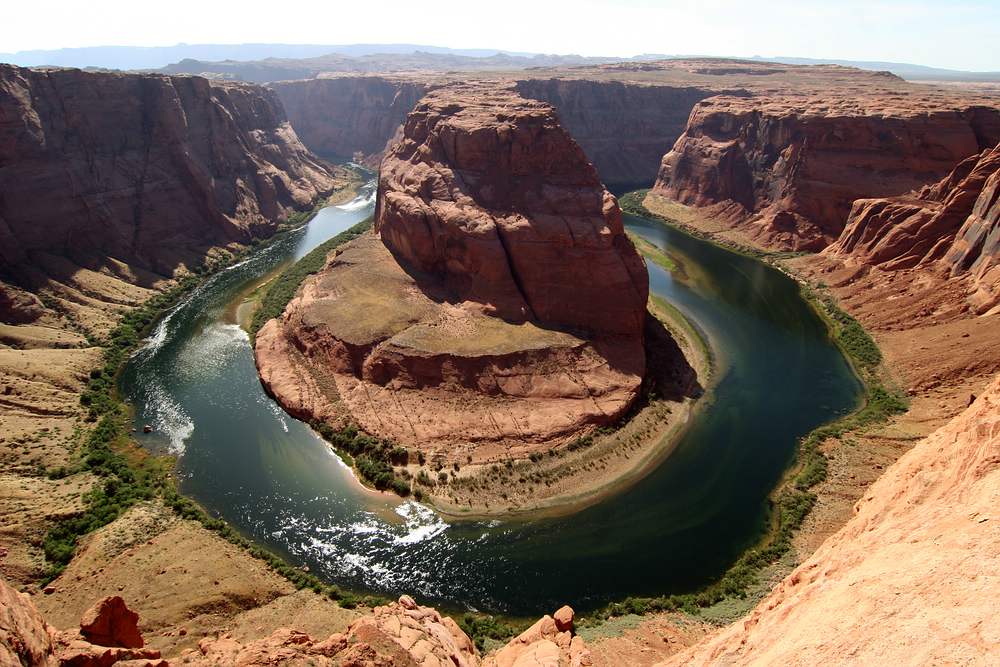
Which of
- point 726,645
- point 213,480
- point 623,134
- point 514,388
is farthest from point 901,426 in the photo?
point 623,134

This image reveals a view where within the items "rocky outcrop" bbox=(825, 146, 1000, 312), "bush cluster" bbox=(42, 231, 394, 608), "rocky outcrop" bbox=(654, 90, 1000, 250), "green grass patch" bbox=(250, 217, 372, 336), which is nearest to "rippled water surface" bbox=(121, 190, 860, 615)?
"bush cluster" bbox=(42, 231, 394, 608)

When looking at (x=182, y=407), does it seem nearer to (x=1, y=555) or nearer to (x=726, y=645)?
(x=1, y=555)

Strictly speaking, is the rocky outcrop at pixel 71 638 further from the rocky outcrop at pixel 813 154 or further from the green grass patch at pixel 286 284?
the rocky outcrop at pixel 813 154

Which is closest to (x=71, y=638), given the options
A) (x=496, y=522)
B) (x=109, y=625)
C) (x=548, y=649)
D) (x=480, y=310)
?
(x=109, y=625)

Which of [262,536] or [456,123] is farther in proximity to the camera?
[456,123]

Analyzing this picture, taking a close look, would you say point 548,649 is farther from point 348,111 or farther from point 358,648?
point 348,111
